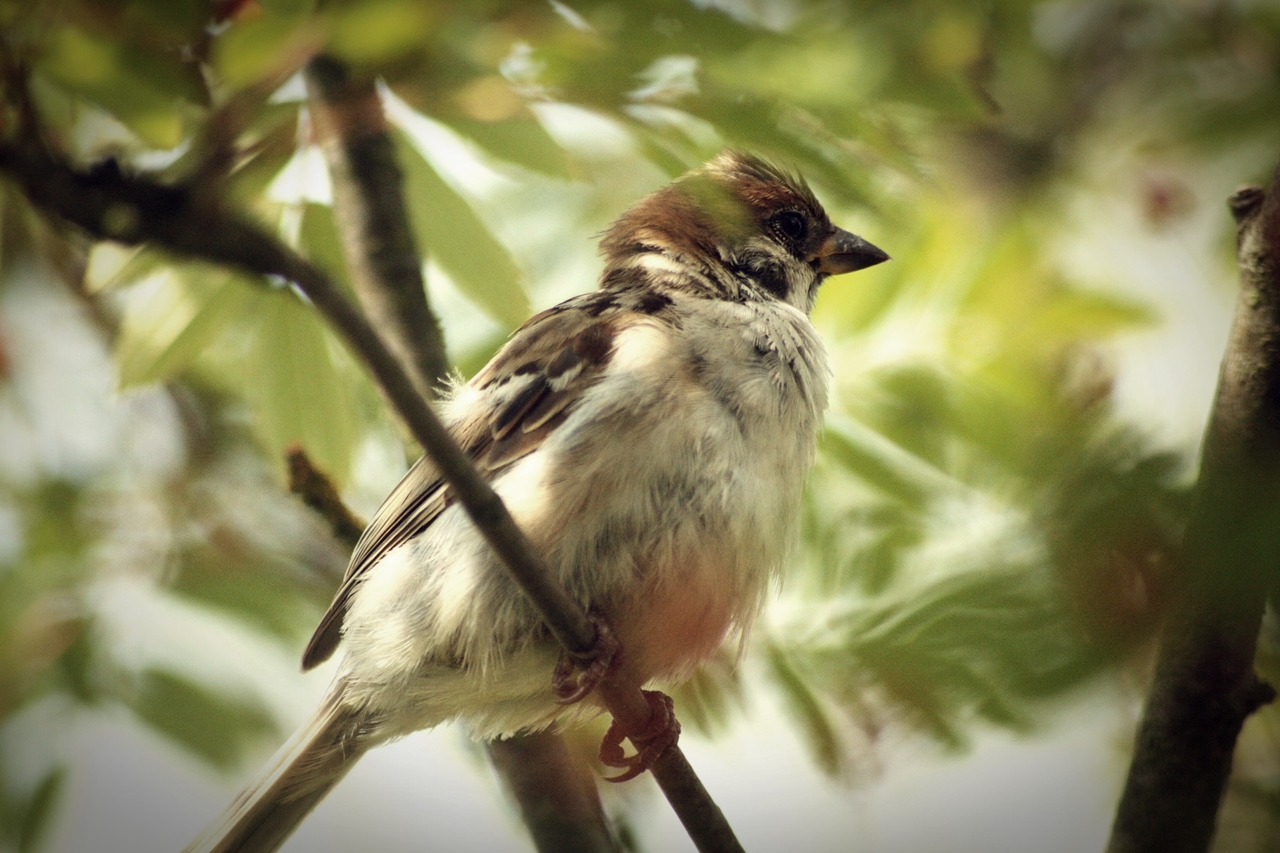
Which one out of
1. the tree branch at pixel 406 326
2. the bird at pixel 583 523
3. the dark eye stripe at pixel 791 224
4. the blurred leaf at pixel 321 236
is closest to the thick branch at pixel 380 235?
the tree branch at pixel 406 326

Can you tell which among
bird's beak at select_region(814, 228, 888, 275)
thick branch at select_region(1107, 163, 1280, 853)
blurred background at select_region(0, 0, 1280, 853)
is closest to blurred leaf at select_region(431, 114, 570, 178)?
blurred background at select_region(0, 0, 1280, 853)

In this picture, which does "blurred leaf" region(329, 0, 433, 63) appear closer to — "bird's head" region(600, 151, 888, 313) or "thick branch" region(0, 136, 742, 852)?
"thick branch" region(0, 136, 742, 852)

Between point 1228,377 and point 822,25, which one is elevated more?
point 822,25

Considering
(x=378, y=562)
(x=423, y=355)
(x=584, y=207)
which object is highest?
(x=423, y=355)

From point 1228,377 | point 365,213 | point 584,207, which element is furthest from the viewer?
point 365,213

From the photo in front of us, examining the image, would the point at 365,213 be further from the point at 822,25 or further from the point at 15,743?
the point at 822,25

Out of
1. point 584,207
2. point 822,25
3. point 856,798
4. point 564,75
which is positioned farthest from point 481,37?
point 856,798

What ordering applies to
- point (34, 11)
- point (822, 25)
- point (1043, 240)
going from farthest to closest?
point (1043, 240)
point (822, 25)
point (34, 11)

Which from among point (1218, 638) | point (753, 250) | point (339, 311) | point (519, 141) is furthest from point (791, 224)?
point (339, 311)

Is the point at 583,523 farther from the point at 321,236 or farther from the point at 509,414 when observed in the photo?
the point at 321,236
